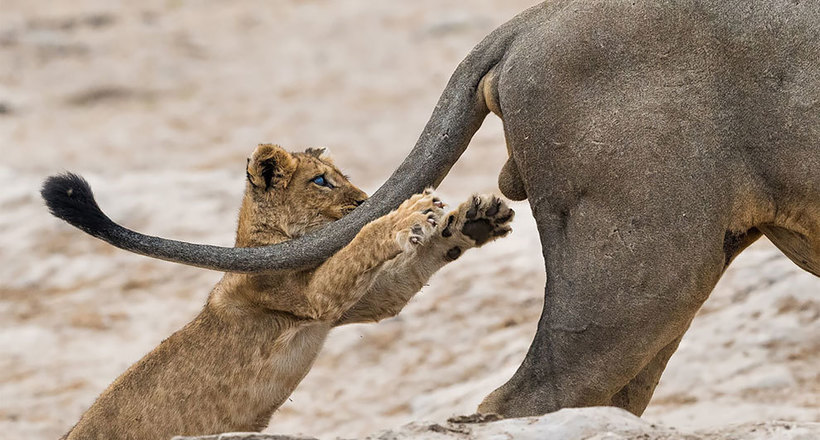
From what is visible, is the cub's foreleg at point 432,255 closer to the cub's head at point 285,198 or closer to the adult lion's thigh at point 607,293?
the adult lion's thigh at point 607,293

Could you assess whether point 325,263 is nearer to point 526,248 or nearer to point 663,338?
point 663,338

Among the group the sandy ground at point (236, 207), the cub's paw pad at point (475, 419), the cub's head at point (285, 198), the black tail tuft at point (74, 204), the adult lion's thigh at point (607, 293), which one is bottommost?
the cub's paw pad at point (475, 419)

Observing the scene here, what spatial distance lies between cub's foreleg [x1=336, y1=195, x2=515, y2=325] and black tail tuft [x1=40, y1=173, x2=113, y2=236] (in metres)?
0.97

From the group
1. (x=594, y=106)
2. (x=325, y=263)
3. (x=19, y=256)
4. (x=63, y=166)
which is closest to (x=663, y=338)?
(x=594, y=106)

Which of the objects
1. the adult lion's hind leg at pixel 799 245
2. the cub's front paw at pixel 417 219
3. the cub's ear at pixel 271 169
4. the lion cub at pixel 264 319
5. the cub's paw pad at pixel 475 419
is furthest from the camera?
the cub's ear at pixel 271 169

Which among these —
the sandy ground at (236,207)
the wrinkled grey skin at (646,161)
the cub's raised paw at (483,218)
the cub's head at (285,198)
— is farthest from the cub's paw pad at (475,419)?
the cub's head at (285,198)

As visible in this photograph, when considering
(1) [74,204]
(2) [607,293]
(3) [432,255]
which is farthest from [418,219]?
(1) [74,204]

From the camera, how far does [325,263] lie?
5000mm

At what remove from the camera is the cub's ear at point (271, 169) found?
533 centimetres

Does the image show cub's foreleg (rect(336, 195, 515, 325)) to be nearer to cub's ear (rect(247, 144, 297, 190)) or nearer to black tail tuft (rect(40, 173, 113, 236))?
cub's ear (rect(247, 144, 297, 190))

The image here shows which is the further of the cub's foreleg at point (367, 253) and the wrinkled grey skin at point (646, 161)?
the cub's foreleg at point (367, 253)

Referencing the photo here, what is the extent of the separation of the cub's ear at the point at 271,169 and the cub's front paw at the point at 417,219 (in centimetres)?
71

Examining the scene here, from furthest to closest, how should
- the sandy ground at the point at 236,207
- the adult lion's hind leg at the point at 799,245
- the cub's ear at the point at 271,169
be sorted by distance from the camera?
the sandy ground at the point at 236,207 → the cub's ear at the point at 271,169 → the adult lion's hind leg at the point at 799,245

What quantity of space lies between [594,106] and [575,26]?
0.29m
